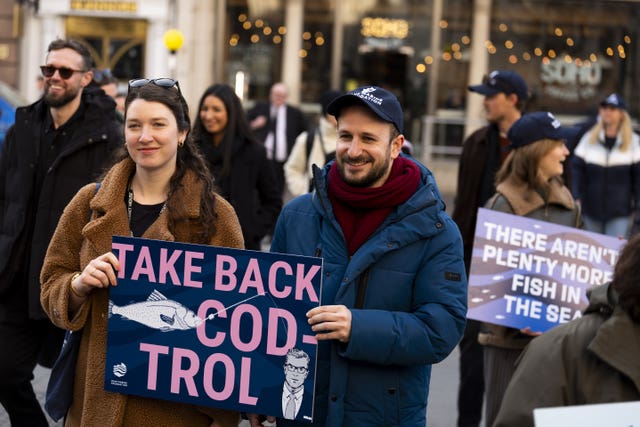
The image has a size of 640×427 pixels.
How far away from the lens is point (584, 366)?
9.36 ft

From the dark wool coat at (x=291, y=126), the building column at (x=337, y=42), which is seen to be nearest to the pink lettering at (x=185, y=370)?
the dark wool coat at (x=291, y=126)

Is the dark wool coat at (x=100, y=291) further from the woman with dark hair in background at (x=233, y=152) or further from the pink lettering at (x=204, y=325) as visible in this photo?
the woman with dark hair in background at (x=233, y=152)

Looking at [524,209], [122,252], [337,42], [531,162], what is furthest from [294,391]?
[337,42]

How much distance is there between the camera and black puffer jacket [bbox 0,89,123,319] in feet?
17.7

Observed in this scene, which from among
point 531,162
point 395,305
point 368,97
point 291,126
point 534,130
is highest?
point 368,97

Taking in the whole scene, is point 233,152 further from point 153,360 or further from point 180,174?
point 153,360

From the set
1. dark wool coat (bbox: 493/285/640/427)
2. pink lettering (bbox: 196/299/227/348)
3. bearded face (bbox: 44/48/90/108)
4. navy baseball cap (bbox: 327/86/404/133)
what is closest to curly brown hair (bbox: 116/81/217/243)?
pink lettering (bbox: 196/299/227/348)

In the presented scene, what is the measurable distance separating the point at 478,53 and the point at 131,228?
18.3 metres

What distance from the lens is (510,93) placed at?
727cm

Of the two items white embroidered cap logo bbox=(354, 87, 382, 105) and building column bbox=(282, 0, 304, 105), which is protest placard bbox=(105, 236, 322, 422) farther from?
building column bbox=(282, 0, 304, 105)

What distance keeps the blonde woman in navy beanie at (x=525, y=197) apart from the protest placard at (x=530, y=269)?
0.16m

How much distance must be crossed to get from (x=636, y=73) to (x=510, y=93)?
15216 mm

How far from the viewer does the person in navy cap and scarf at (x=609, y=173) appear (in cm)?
1024

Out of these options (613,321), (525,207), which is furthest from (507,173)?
(613,321)
